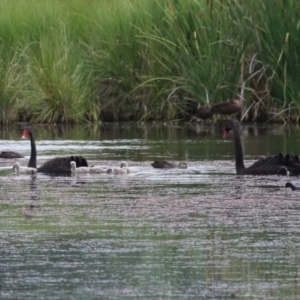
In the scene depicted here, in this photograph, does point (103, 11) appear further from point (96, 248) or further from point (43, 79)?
point (96, 248)

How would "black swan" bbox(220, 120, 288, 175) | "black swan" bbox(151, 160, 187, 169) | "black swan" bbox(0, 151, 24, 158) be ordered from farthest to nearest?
"black swan" bbox(0, 151, 24, 158) < "black swan" bbox(151, 160, 187, 169) < "black swan" bbox(220, 120, 288, 175)

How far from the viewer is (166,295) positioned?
723cm

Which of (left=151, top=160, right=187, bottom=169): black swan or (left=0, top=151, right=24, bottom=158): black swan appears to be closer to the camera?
(left=151, top=160, right=187, bottom=169): black swan

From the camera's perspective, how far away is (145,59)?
25.2 m

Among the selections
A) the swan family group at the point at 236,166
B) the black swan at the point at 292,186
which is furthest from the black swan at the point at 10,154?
the black swan at the point at 292,186

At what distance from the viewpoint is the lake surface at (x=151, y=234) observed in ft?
24.9

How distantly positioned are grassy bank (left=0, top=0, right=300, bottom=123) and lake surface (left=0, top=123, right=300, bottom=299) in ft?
22.3

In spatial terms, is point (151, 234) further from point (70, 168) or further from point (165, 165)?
point (165, 165)

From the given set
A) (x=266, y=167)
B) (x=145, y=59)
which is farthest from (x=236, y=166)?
(x=145, y=59)

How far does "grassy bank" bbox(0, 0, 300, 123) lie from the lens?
22969mm

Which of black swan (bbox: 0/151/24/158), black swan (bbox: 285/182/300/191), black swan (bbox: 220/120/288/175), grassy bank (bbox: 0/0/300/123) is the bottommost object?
black swan (bbox: 285/182/300/191)

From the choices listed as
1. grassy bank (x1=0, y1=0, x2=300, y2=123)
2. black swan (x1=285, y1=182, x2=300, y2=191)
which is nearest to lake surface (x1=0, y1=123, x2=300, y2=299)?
black swan (x1=285, y1=182, x2=300, y2=191)

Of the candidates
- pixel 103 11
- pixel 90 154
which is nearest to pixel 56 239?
pixel 90 154

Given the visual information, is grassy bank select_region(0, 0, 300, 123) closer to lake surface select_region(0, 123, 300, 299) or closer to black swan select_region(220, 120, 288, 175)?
lake surface select_region(0, 123, 300, 299)
